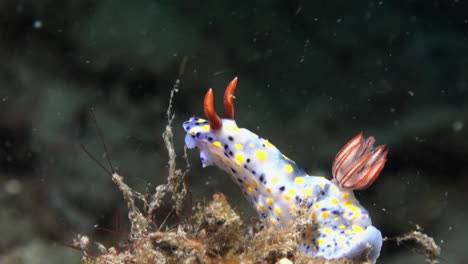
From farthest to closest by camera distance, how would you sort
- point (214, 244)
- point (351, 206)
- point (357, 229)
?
point (351, 206) < point (357, 229) < point (214, 244)

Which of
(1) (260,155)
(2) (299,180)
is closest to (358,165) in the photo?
(2) (299,180)

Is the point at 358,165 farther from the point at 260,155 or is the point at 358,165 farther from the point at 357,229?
the point at 260,155

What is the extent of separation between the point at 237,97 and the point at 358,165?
7.54ft

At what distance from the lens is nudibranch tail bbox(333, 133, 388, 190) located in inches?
112

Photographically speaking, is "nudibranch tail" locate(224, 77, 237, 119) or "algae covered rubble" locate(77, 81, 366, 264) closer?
"algae covered rubble" locate(77, 81, 366, 264)

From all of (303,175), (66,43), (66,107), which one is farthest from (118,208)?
(303,175)

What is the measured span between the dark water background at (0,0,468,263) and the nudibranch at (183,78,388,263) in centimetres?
180

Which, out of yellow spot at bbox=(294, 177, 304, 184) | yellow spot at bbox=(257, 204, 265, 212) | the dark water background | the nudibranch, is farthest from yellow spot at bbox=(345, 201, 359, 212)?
the dark water background

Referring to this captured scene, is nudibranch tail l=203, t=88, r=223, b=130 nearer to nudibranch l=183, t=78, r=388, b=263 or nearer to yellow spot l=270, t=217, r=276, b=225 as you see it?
nudibranch l=183, t=78, r=388, b=263

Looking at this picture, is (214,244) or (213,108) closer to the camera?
(214,244)

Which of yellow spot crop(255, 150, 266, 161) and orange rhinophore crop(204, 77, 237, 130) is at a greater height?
orange rhinophore crop(204, 77, 237, 130)

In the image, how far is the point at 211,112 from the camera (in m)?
2.84

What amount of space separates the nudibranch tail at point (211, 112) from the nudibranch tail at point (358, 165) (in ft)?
3.22

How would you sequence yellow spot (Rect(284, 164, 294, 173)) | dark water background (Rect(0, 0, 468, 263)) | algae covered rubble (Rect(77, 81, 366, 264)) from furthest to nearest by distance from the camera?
1. dark water background (Rect(0, 0, 468, 263))
2. yellow spot (Rect(284, 164, 294, 173))
3. algae covered rubble (Rect(77, 81, 366, 264))
